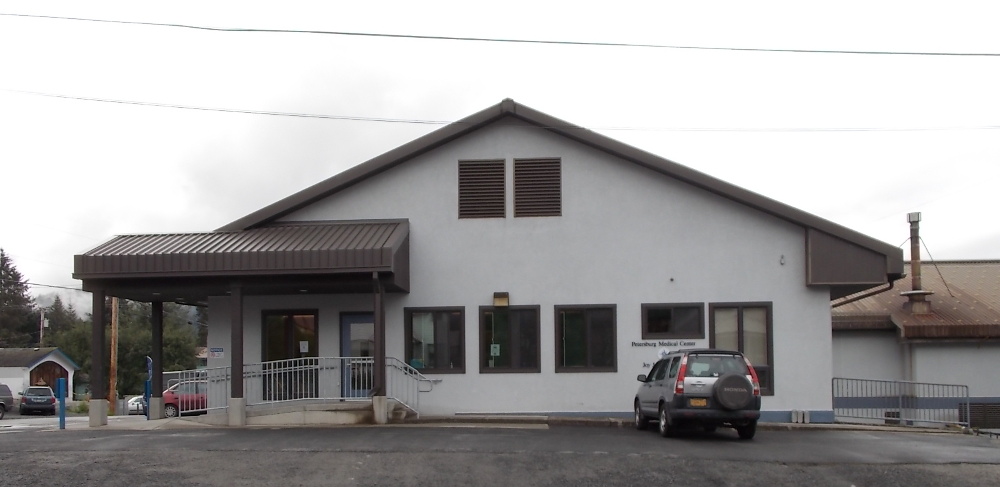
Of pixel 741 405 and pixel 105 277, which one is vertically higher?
pixel 105 277

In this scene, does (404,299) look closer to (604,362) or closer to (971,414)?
(604,362)

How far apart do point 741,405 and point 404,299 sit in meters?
8.89

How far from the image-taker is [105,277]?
20.2 meters

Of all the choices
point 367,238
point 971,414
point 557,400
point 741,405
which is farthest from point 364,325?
point 971,414

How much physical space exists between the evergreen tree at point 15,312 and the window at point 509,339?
79009mm

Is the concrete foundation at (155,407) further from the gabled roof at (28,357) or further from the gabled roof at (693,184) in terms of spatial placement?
the gabled roof at (28,357)

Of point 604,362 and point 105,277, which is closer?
point 105,277

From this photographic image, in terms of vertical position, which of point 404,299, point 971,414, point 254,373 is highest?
point 404,299

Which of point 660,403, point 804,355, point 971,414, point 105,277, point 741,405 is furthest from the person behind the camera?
point 971,414

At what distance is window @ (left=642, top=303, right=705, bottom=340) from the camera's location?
22031 millimetres

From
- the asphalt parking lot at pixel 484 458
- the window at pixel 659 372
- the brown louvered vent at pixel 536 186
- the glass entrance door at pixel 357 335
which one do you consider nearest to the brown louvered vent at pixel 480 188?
the brown louvered vent at pixel 536 186

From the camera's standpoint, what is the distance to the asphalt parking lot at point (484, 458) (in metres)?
12.5

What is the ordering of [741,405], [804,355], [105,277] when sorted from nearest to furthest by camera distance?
[741,405] < [105,277] < [804,355]

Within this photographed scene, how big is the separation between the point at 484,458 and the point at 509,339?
330 inches
